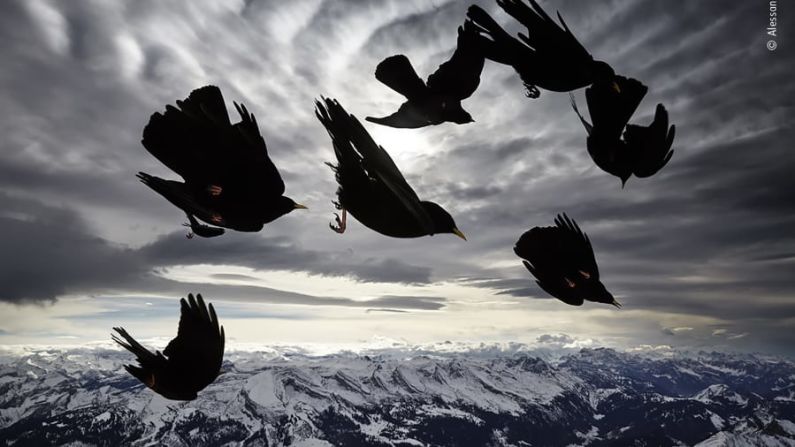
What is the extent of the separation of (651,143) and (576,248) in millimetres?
736

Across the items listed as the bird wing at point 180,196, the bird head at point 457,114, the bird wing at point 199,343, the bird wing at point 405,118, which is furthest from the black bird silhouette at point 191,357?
the bird head at point 457,114

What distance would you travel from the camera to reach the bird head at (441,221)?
2309mm

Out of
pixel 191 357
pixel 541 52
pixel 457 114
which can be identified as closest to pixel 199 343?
pixel 191 357

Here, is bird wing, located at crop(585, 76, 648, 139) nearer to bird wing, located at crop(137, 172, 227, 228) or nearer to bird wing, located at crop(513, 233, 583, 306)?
bird wing, located at crop(513, 233, 583, 306)

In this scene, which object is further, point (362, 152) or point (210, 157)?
point (210, 157)

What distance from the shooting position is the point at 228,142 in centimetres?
228

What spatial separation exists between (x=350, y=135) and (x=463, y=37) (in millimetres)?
1333

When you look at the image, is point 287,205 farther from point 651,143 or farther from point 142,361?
point 651,143

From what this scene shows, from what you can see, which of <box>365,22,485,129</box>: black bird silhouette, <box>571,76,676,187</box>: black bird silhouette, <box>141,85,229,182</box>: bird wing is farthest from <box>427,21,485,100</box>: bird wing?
<box>141,85,229,182</box>: bird wing

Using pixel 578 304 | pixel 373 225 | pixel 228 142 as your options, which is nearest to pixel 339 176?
pixel 373 225

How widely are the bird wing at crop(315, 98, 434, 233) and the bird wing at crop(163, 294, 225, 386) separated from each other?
113 cm

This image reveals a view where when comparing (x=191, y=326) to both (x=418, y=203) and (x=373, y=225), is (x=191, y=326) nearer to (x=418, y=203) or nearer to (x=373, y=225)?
(x=373, y=225)

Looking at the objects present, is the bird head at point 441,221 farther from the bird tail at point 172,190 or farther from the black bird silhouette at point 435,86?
the bird tail at point 172,190

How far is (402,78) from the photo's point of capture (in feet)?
9.27
